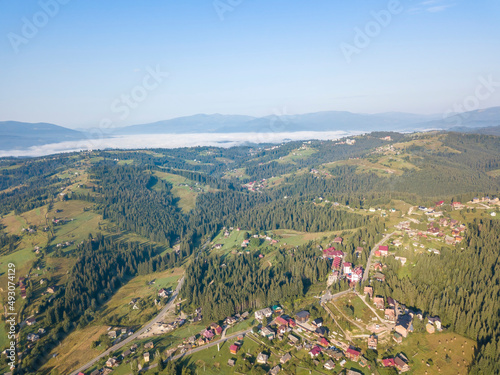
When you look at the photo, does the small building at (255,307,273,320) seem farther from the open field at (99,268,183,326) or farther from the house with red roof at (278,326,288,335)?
the open field at (99,268,183,326)

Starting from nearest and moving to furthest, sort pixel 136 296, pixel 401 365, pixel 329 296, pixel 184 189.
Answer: pixel 401 365 < pixel 329 296 < pixel 136 296 < pixel 184 189

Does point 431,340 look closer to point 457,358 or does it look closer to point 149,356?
Result: point 457,358

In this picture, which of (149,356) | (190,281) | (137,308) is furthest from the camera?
(190,281)

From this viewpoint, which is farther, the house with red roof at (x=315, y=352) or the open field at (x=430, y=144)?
the open field at (x=430, y=144)

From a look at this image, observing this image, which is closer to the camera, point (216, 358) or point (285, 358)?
point (285, 358)

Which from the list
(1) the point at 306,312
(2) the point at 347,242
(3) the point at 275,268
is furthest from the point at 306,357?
(2) the point at 347,242

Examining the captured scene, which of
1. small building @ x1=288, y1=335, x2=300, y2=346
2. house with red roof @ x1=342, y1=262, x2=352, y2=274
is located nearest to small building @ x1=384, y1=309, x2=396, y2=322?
small building @ x1=288, y1=335, x2=300, y2=346

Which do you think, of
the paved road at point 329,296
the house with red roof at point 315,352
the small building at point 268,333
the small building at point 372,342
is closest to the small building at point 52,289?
the small building at point 268,333

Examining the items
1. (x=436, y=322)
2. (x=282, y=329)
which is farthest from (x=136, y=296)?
(x=436, y=322)

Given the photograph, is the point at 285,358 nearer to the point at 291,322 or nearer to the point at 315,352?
the point at 315,352

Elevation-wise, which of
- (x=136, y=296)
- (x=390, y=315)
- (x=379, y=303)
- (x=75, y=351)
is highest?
(x=379, y=303)

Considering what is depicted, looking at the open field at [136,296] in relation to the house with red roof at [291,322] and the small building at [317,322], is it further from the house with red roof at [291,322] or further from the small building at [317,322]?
the small building at [317,322]
